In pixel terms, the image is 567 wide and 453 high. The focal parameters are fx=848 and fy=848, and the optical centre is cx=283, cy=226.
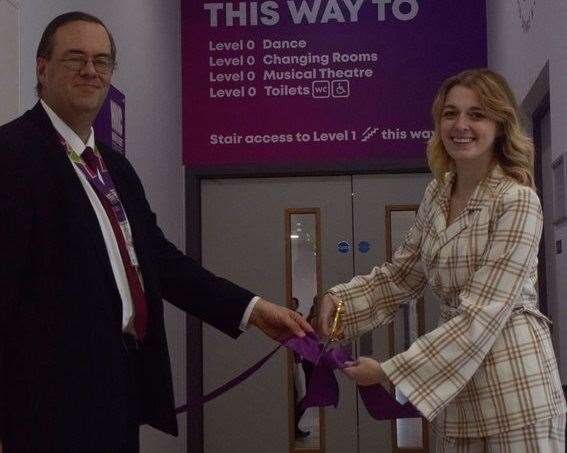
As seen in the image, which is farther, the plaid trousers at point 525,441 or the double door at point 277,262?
the double door at point 277,262

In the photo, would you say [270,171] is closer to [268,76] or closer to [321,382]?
[268,76]

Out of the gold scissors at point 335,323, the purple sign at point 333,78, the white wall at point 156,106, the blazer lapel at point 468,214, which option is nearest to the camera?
the blazer lapel at point 468,214

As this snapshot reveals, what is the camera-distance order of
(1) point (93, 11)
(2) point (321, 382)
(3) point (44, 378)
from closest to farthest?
(3) point (44, 378)
(2) point (321, 382)
(1) point (93, 11)

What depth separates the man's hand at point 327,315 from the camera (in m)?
2.40

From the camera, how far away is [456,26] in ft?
18.8

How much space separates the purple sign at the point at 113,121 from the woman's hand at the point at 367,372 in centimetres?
218

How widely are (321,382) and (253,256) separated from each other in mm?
3586

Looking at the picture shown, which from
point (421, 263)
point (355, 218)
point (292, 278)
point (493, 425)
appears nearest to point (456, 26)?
Result: point (355, 218)

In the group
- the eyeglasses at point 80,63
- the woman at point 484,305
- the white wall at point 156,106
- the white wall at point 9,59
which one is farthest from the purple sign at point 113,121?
the woman at point 484,305

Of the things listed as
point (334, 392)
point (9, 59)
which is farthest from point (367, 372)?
point (9, 59)

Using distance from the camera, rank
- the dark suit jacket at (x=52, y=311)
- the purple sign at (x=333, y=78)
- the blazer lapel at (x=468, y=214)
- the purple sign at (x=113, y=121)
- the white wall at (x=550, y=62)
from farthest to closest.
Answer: the purple sign at (x=333, y=78) → the purple sign at (x=113, y=121) → the white wall at (x=550, y=62) → the blazer lapel at (x=468, y=214) → the dark suit jacket at (x=52, y=311)

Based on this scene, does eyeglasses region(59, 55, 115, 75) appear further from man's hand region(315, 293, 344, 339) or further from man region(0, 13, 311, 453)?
man's hand region(315, 293, 344, 339)

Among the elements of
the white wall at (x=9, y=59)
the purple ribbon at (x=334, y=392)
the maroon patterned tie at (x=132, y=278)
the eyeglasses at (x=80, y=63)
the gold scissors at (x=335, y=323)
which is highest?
the white wall at (x=9, y=59)

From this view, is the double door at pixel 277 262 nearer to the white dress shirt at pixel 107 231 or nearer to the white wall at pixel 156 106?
the white wall at pixel 156 106
